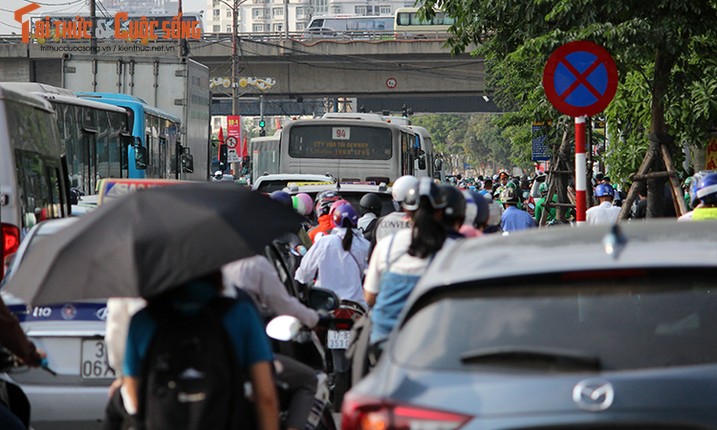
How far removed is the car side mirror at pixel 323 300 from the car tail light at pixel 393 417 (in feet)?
10.2

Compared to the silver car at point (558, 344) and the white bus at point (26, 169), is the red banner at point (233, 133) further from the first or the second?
the silver car at point (558, 344)

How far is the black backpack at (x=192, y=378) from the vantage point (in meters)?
4.38

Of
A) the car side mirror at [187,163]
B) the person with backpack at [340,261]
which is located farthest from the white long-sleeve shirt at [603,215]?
the car side mirror at [187,163]

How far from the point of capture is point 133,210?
4.73 m

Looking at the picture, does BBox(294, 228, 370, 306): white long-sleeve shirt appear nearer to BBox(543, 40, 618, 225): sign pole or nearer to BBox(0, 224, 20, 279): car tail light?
BBox(543, 40, 618, 225): sign pole

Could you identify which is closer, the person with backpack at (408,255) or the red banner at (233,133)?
the person with backpack at (408,255)

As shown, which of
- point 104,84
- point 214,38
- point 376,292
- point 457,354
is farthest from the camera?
point 214,38

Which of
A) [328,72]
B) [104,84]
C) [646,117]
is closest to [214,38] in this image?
[328,72]

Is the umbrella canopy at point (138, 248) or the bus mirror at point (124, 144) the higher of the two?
the umbrella canopy at point (138, 248)

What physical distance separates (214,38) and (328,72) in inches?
301

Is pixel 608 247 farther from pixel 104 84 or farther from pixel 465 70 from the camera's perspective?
pixel 465 70

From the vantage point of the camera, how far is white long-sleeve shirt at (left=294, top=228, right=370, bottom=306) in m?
10.5

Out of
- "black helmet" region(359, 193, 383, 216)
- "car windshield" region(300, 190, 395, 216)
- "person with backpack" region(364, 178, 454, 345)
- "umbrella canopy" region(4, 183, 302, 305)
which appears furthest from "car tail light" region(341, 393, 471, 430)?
"car windshield" region(300, 190, 395, 216)

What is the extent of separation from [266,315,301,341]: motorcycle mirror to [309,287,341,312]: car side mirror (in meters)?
0.82
